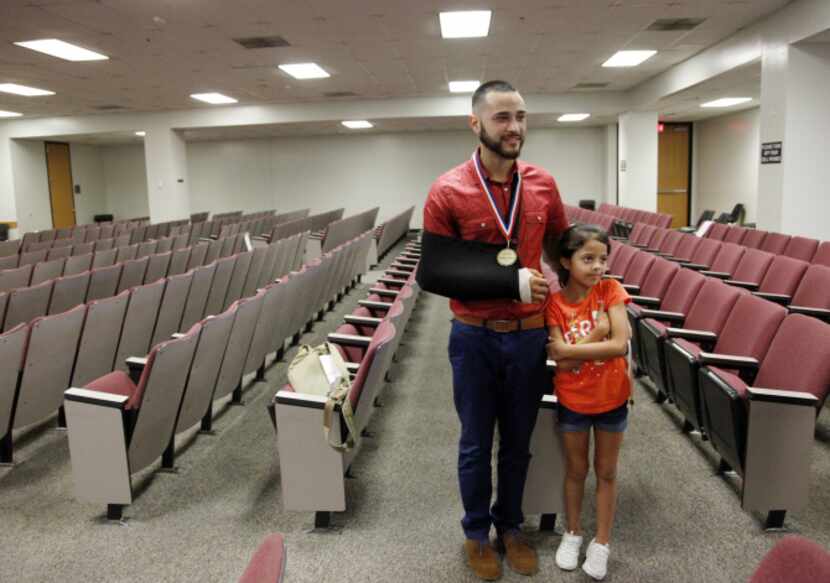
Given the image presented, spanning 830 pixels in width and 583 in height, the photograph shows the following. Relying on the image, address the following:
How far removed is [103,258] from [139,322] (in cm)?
288

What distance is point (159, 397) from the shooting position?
2688 millimetres

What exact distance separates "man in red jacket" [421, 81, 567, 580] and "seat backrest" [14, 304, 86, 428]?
215cm

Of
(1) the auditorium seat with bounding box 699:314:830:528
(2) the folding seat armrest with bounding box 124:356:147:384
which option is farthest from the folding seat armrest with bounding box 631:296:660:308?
(2) the folding seat armrest with bounding box 124:356:147:384

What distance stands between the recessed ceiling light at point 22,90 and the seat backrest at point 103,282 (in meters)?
7.35

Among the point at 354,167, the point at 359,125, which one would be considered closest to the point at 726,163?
the point at 359,125

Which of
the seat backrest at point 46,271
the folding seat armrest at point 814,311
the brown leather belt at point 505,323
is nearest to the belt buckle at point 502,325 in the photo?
the brown leather belt at point 505,323

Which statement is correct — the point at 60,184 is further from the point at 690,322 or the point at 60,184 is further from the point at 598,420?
the point at 598,420

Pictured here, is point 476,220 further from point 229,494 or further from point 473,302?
point 229,494

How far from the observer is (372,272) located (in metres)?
10.1

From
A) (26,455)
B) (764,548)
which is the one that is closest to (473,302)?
(764,548)

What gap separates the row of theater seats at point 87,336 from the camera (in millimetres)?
3045

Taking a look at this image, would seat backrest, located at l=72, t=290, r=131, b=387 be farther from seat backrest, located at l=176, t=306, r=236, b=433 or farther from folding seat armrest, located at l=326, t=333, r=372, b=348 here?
folding seat armrest, located at l=326, t=333, r=372, b=348

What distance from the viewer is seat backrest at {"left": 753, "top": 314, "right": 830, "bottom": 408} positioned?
2.41 m

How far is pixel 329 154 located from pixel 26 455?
16545 millimetres
